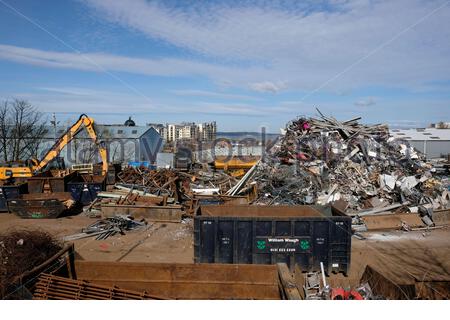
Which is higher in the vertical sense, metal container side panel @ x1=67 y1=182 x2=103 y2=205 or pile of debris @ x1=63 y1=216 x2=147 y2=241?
metal container side panel @ x1=67 y1=182 x2=103 y2=205

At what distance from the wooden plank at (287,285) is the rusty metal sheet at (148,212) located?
8778 mm

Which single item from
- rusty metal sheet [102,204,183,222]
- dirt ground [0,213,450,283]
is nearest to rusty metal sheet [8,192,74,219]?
dirt ground [0,213,450,283]

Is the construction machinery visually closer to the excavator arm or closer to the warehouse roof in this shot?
the excavator arm

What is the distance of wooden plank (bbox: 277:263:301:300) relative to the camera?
225 inches

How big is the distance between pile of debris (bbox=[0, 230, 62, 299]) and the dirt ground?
11.8 feet

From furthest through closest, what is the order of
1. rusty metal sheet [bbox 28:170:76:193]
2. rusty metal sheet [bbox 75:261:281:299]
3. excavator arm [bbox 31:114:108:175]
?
1. excavator arm [bbox 31:114:108:175]
2. rusty metal sheet [bbox 28:170:76:193]
3. rusty metal sheet [bbox 75:261:281:299]

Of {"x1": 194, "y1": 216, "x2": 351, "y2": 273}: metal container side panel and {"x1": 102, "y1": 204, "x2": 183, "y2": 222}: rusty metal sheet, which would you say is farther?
{"x1": 102, "y1": 204, "x2": 183, "y2": 222}: rusty metal sheet

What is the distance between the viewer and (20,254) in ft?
22.7

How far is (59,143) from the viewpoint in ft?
66.8

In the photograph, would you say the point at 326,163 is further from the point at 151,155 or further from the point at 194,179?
the point at 151,155

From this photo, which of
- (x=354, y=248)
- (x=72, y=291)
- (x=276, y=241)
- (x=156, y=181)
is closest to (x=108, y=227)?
(x=156, y=181)

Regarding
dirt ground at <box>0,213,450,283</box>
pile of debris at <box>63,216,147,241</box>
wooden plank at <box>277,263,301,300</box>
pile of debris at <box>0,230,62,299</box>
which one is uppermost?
pile of debris at <box>0,230,62,299</box>

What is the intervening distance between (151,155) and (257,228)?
35691 millimetres

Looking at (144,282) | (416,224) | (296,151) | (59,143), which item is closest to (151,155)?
(59,143)
